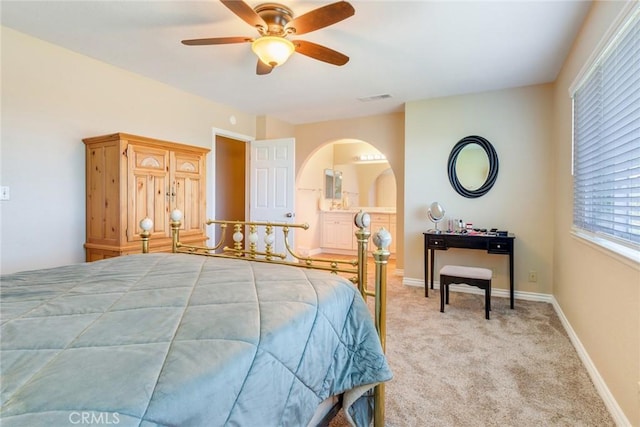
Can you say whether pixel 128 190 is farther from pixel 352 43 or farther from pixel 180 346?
pixel 180 346

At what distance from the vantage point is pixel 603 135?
204 centimetres

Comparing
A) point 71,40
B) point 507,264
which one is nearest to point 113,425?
point 71,40

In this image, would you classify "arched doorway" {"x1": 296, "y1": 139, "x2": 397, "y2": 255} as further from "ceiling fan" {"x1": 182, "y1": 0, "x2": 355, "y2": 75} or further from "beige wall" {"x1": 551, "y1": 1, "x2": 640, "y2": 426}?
"ceiling fan" {"x1": 182, "y1": 0, "x2": 355, "y2": 75}

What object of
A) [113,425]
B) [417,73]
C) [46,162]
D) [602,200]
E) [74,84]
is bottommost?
[113,425]

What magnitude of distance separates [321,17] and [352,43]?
895 millimetres

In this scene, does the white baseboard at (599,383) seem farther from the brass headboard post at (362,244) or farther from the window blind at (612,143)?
the brass headboard post at (362,244)

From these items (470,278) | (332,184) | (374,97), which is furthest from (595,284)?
(332,184)

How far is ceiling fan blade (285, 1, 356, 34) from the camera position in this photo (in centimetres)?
177

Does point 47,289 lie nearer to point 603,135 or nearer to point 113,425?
point 113,425

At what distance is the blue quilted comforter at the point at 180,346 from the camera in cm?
66

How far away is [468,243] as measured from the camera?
12.0 feet

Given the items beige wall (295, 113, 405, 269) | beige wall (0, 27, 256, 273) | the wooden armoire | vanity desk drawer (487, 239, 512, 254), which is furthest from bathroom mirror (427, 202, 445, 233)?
beige wall (0, 27, 256, 273)

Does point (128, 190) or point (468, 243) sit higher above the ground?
point (128, 190)

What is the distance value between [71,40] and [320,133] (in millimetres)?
3428
